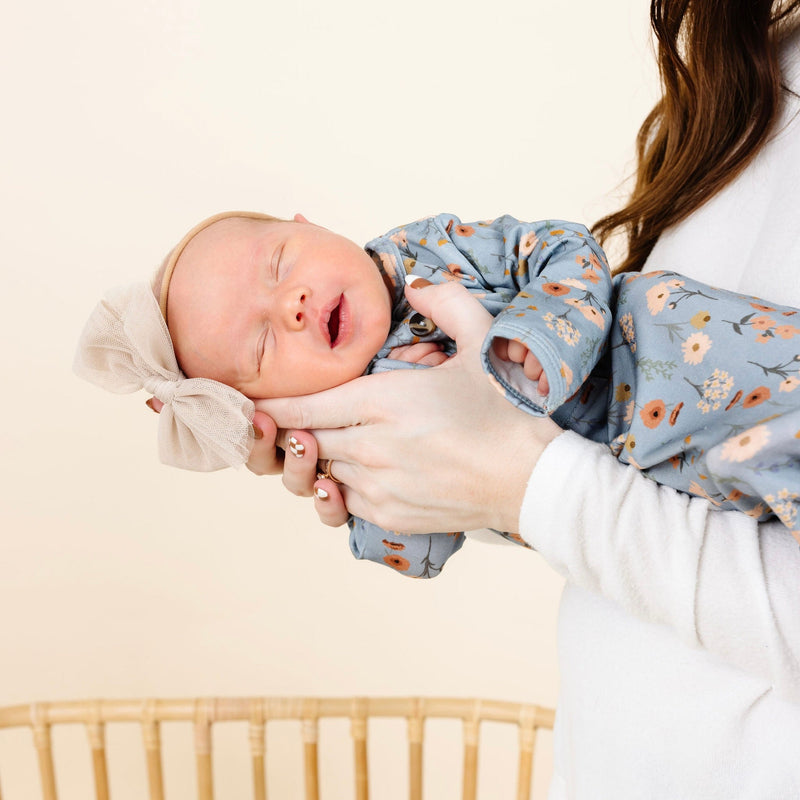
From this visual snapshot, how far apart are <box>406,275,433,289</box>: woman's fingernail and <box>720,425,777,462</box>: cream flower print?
446mm

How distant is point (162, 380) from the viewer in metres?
1.25

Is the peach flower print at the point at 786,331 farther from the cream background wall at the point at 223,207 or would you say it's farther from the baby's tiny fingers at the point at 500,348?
the cream background wall at the point at 223,207

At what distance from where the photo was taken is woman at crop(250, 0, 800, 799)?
35.9 inches

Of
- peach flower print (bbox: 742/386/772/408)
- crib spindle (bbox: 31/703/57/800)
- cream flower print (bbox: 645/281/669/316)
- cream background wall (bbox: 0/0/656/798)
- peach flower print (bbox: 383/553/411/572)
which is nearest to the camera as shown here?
peach flower print (bbox: 742/386/772/408)

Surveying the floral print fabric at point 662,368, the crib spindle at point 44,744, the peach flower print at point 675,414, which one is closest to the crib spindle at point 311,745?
the crib spindle at point 44,744

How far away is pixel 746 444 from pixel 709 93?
0.61 meters

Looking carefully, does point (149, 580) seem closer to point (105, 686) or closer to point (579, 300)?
point (105, 686)

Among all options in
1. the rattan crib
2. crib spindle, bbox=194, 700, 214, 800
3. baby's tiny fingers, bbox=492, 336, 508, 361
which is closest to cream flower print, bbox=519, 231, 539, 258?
baby's tiny fingers, bbox=492, 336, 508, 361

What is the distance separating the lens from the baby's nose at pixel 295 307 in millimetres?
1172

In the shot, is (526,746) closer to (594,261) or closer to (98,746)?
(98,746)

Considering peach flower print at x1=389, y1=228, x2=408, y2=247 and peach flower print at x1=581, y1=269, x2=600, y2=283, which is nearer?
peach flower print at x1=581, y1=269, x2=600, y2=283

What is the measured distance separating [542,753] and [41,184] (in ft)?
6.84

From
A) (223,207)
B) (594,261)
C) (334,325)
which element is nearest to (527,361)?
(594,261)

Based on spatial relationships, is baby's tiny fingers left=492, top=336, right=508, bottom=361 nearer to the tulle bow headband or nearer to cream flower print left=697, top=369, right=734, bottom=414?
cream flower print left=697, top=369, right=734, bottom=414
